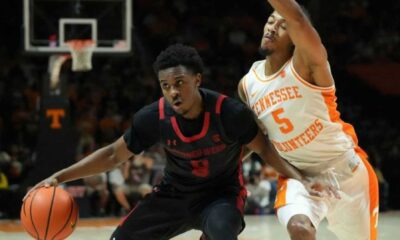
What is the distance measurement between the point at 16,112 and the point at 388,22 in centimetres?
788

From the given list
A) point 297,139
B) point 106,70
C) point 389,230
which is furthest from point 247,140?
point 106,70

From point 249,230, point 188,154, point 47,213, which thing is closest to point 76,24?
point 249,230

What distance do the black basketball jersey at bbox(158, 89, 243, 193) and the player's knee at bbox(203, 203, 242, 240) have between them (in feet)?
0.74

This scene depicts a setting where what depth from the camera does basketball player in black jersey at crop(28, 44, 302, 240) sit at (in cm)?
420

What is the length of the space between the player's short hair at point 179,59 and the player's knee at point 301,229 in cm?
102

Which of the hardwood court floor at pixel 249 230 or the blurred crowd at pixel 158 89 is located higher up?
the blurred crowd at pixel 158 89

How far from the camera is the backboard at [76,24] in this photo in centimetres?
965

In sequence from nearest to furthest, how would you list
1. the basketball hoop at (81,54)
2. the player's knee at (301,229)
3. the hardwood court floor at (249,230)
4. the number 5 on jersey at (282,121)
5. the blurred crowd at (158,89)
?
Answer: the player's knee at (301,229) < the number 5 on jersey at (282,121) < the hardwood court floor at (249,230) < the basketball hoop at (81,54) < the blurred crowd at (158,89)

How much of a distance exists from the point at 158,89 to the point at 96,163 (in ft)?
26.7

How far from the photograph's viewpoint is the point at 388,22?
15172 millimetres

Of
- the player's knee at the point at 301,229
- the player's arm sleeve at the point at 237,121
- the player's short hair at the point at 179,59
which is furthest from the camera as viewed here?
the player's arm sleeve at the point at 237,121

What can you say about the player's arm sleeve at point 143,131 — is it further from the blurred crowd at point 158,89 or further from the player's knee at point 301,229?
the blurred crowd at point 158,89

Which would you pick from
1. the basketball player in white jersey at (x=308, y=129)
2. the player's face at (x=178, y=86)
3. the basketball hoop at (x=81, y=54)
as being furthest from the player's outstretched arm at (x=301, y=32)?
the basketball hoop at (x=81, y=54)

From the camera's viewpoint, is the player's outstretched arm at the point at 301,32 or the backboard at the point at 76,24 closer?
the player's outstretched arm at the point at 301,32
